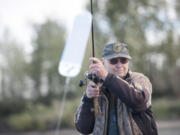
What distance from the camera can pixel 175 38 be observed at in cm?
2056

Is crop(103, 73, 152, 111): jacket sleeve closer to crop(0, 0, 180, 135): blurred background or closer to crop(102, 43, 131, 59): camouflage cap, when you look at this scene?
crop(102, 43, 131, 59): camouflage cap

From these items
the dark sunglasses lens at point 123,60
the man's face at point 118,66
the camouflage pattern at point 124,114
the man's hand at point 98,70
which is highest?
the dark sunglasses lens at point 123,60

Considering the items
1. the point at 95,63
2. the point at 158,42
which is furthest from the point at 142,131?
the point at 158,42

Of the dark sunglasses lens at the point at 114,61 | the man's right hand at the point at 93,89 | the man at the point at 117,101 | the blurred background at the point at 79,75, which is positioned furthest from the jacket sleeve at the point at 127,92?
the blurred background at the point at 79,75

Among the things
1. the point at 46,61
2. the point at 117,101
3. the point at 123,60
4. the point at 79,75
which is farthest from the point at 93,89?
the point at 46,61

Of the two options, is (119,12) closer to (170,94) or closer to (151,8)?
(151,8)

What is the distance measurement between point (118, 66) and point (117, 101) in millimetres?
260

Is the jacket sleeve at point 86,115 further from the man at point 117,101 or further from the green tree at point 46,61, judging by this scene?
the green tree at point 46,61

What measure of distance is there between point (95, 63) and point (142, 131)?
22.5 inches

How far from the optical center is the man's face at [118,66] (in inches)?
87.9

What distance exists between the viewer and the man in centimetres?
199

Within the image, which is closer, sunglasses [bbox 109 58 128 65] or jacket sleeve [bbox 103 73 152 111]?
jacket sleeve [bbox 103 73 152 111]

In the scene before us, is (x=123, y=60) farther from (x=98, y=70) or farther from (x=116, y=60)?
(x=98, y=70)

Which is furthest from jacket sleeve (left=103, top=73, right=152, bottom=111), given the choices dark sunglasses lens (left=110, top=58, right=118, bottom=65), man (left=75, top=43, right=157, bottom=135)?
dark sunglasses lens (left=110, top=58, right=118, bottom=65)
